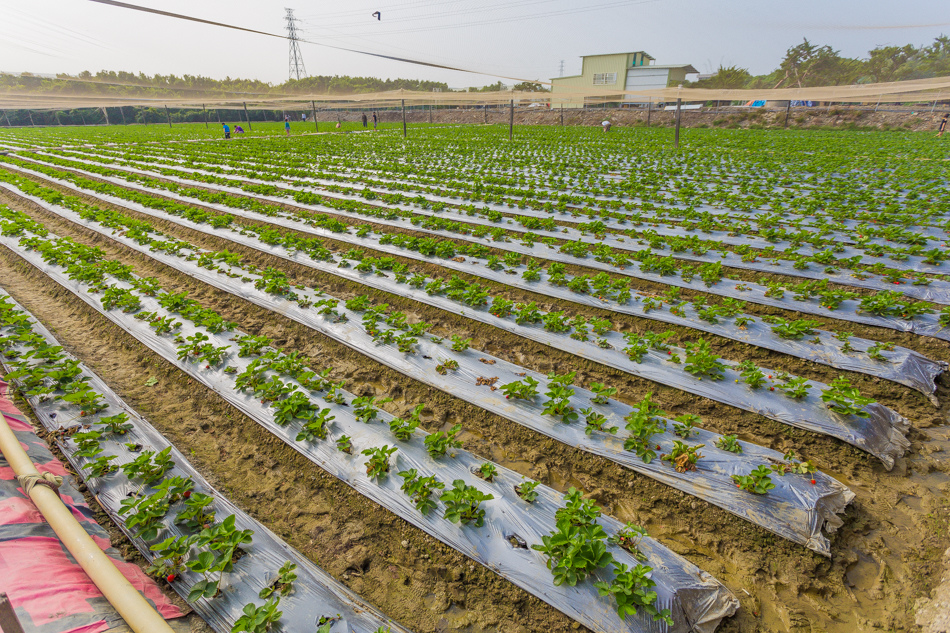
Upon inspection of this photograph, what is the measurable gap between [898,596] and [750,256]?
5.63 metres

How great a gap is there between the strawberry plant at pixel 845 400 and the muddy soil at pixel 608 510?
0.34m

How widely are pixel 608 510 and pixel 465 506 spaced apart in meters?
1.12

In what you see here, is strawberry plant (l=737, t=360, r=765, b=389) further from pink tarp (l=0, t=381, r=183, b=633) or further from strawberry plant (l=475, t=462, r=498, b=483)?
pink tarp (l=0, t=381, r=183, b=633)

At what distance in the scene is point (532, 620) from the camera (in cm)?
256

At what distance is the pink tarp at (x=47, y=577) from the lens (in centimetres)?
209

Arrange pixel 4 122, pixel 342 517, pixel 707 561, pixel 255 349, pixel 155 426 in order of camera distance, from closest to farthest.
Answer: pixel 707 561 → pixel 342 517 → pixel 155 426 → pixel 255 349 → pixel 4 122

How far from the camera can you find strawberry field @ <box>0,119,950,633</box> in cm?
270

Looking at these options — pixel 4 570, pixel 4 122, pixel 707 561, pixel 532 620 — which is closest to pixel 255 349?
pixel 4 570

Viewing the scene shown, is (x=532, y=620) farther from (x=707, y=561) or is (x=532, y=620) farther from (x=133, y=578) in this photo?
(x=133, y=578)

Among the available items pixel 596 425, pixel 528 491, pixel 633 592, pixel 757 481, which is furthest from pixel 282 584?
pixel 757 481

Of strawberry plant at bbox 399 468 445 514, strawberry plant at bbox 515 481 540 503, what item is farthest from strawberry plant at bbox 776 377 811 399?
strawberry plant at bbox 399 468 445 514

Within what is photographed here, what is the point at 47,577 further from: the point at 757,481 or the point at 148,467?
the point at 757,481

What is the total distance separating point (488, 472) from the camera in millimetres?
3346

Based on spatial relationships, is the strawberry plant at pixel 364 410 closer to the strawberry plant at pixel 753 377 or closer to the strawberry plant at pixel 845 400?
the strawberry plant at pixel 753 377
